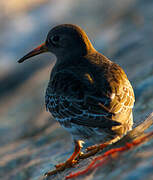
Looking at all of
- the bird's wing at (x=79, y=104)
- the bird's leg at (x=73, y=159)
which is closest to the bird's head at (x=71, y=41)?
the bird's wing at (x=79, y=104)

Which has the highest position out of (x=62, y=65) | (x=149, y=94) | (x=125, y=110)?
(x=62, y=65)

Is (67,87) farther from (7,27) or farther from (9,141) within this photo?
(7,27)

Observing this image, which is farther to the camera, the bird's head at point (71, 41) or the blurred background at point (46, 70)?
the blurred background at point (46, 70)

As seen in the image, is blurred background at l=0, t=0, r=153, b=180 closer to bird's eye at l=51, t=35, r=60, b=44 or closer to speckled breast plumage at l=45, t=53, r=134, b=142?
speckled breast plumage at l=45, t=53, r=134, b=142

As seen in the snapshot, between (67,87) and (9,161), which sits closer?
(67,87)

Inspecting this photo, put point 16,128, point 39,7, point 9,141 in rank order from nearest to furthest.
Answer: point 9,141 → point 16,128 → point 39,7

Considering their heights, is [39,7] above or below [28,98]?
above

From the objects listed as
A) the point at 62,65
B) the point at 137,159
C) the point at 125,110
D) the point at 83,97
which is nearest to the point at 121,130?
the point at 125,110

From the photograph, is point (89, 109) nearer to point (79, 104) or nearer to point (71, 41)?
point (79, 104)

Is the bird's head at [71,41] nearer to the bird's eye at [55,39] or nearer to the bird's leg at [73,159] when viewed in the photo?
the bird's eye at [55,39]
